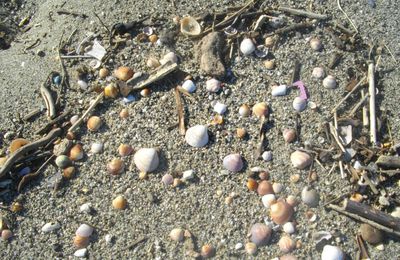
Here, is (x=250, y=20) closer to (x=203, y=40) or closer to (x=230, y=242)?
(x=203, y=40)

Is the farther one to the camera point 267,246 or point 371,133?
point 371,133

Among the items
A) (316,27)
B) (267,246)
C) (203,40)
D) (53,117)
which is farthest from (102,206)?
(316,27)

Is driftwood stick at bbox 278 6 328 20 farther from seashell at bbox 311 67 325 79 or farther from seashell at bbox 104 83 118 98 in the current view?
seashell at bbox 104 83 118 98

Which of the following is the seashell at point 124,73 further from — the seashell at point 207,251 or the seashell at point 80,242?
the seashell at point 207,251

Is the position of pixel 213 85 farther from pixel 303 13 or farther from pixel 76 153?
pixel 76 153

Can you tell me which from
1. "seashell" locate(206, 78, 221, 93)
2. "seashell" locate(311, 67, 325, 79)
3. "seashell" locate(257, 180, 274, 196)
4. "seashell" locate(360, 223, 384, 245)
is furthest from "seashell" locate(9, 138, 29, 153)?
"seashell" locate(360, 223, 384, 245)

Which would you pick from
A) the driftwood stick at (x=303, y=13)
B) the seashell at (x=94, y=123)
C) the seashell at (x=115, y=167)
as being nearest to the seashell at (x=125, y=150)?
the seashell at (x=115, y=167)

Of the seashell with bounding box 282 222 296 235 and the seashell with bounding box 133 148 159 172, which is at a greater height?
the seashell with bounding box 133 148 159 172
